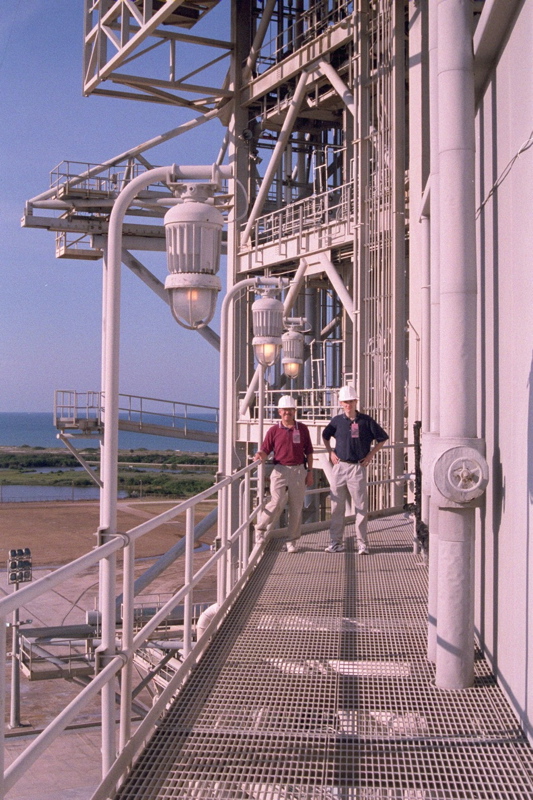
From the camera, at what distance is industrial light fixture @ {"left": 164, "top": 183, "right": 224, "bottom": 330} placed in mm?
5016

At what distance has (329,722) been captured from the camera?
504cm

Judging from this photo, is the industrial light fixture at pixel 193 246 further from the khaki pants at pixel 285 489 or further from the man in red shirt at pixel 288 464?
the khaki pants at pixel 285 489

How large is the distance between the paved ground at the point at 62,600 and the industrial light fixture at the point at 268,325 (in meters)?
4.37

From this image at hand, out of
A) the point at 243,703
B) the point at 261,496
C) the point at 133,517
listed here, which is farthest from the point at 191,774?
the point at 133,517

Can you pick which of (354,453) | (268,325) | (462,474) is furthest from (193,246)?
(354,453)

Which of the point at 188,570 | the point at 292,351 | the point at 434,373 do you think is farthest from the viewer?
the point at 292,351

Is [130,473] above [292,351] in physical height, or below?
below

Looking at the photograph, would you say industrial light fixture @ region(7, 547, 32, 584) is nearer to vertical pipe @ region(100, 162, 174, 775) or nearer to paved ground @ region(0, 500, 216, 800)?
paved ground @ region(0, 500, 216, 800)

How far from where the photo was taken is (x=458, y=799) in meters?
4.07

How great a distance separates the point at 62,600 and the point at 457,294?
95.9 feet

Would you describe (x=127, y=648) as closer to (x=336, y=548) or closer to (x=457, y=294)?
(x=457, y=294)

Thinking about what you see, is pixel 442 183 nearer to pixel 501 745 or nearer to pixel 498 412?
pixel 498 412

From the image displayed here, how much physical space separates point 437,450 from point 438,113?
7.08ft

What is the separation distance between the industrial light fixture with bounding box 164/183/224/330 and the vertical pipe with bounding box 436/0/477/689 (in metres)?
1.40
